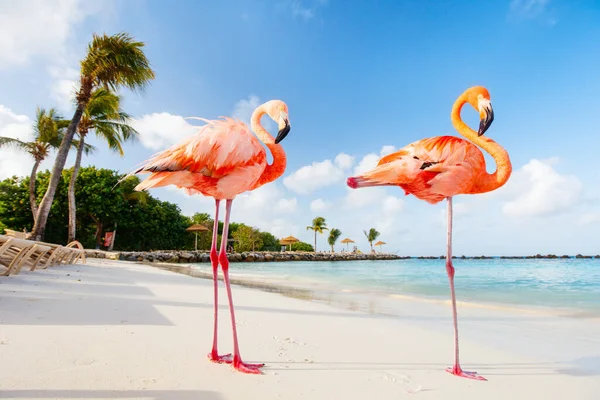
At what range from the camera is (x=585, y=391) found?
257 cm

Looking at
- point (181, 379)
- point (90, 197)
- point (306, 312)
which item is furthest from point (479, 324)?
point (90, 197)

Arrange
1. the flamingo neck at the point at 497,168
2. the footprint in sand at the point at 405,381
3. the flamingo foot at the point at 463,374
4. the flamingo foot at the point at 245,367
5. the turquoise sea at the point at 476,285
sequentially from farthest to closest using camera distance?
the turquoise sea at the point at 476,285
the flamingo neck at the point at 497,168
the flamingo foot at the point at 463,374
the flamingo foot at the point at 245,367
the footprint in sand at the point at 405,381

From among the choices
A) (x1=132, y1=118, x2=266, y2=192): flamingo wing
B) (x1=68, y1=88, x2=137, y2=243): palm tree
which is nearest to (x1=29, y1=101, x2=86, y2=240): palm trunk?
(x1=68, y1=88, x2=137, y2=243): palm tree

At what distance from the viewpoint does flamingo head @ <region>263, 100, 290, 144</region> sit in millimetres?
2869

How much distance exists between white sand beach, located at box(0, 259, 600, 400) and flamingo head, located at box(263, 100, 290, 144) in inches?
76.6

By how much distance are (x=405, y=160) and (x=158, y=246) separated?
39.9 meters

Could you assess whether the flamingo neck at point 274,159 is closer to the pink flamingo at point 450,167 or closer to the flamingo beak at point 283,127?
the flamingo beak at point 283,127

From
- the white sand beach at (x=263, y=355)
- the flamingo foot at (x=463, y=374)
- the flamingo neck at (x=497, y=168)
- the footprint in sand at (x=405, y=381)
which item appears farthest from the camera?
the flamingo neck at (x=497, y=168)

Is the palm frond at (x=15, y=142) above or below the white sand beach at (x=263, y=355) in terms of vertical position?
above

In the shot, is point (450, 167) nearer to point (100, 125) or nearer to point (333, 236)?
point (100, 125)

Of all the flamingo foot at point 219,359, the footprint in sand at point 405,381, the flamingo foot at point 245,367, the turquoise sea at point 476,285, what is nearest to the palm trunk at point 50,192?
the turquoise sea at point 476,285

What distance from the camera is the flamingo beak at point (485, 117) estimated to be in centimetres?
288

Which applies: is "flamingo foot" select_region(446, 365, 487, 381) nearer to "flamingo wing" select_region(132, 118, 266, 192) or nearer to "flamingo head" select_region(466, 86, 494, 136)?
"flamingo head" select_region(466, 86, 494, 136)

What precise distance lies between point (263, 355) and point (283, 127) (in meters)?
2.07
